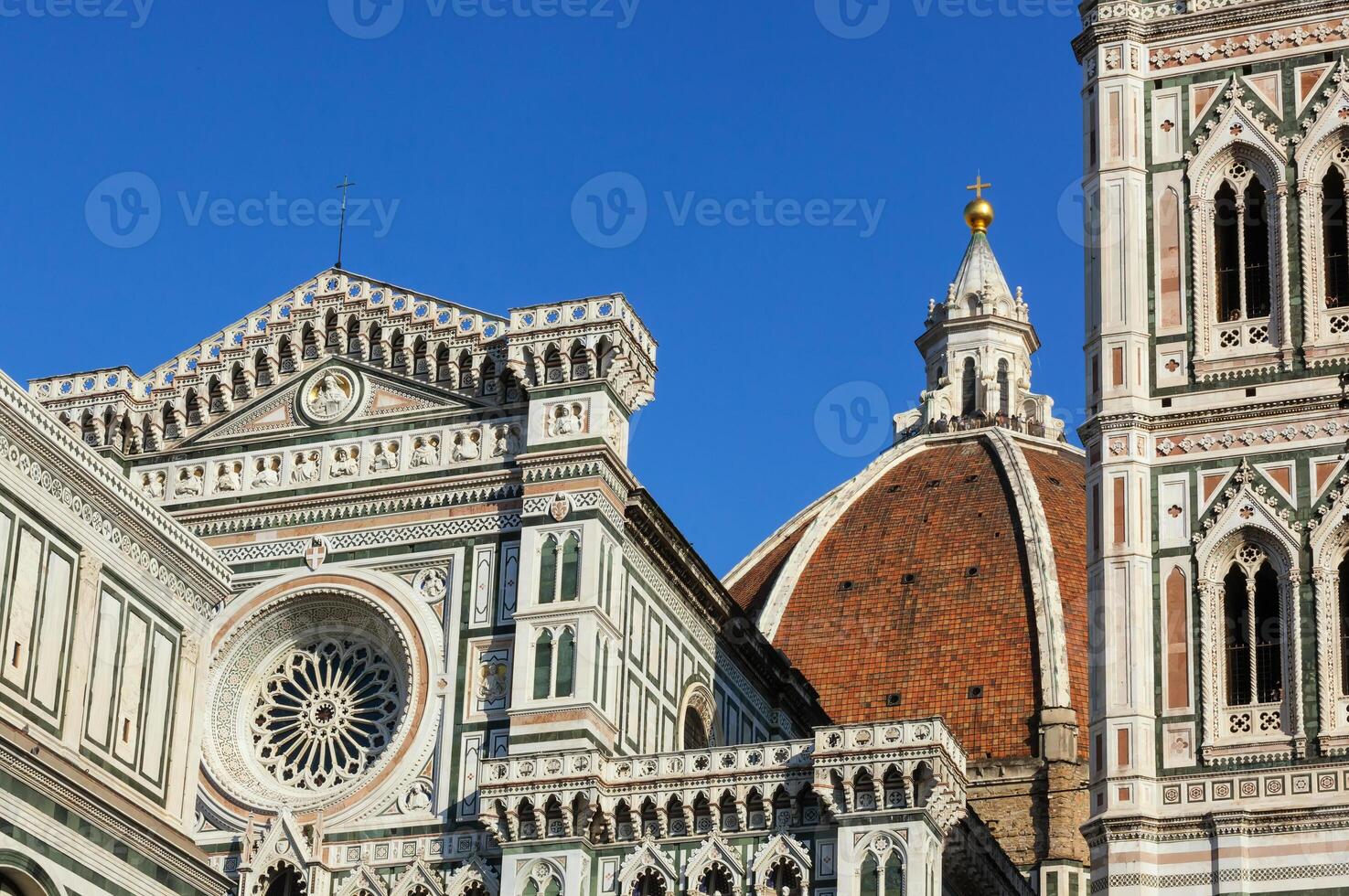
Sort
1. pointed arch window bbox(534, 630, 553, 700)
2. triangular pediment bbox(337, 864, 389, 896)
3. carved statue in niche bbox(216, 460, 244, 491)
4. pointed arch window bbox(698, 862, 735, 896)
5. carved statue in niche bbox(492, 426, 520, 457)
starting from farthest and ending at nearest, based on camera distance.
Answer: carved statue in niche bbox(216, 460, 244, 491)
carved statue in niche bbox(492, 426, 520, 457)
pointed arch window bbox(534, 630, 553, 700)
triangular pediment bbox(337, 864, 389, 896)
pointed arch window bbox(698, 862, 735, 896)

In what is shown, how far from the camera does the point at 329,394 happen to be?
3822cm

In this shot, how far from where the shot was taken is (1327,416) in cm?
3152

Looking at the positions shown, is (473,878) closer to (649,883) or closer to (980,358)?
(649,883)

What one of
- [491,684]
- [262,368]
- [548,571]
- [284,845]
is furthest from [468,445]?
[284,845]

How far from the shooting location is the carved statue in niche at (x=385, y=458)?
37.3m

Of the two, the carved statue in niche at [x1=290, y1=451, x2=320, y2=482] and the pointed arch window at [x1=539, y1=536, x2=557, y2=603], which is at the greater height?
the carved statue in niche at [x1=290, y1=451, x2=320, y2=482]

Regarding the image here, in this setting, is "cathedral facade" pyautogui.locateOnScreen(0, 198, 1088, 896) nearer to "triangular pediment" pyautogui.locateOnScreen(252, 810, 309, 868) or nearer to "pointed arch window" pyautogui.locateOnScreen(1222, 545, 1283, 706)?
"triangular pediment" pyautogui.locateOnScreen(252, 810, 309, 868)

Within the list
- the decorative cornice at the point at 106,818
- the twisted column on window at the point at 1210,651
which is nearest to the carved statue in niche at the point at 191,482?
the twisted column on window at the point at 1210,651

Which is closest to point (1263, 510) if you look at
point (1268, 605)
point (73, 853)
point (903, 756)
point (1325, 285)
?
point (1268, 605)

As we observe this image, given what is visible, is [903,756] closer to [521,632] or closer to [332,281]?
[521,632]

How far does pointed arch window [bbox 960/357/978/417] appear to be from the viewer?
77.1 metres

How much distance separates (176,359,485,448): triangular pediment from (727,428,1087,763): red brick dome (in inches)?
1007

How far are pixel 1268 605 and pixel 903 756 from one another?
16.3ft

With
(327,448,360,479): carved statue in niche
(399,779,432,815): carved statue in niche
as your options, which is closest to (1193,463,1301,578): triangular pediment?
(399,779,432,815): carved statue in niche
